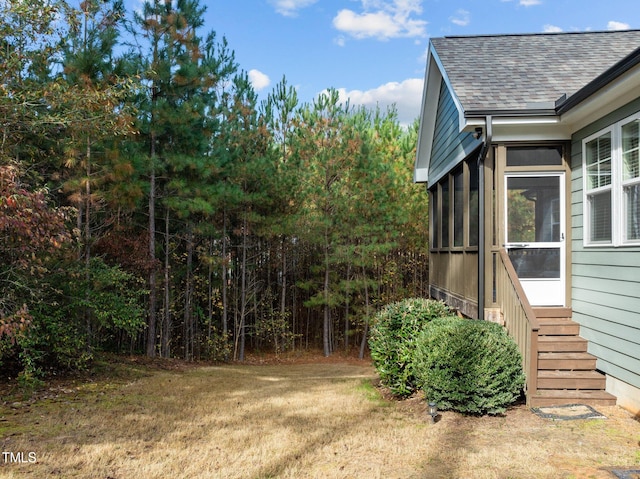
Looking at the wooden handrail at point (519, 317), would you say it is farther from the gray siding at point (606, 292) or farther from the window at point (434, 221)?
the window at point (434, 221)

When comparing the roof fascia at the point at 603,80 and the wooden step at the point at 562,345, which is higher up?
the roof fascia at the point at 603,80

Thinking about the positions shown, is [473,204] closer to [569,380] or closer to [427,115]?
[569,380]

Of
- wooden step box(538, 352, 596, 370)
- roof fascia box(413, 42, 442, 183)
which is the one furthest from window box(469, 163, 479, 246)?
roof fascia box(413, 42, 442, 183)

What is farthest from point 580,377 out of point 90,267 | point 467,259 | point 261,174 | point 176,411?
point 261,174

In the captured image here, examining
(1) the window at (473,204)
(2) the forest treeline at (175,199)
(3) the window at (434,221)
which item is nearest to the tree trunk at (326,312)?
(2) the forest treeline at (175,199)

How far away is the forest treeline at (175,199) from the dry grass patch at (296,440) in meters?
1.22

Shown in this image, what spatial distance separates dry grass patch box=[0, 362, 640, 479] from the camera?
150 inches

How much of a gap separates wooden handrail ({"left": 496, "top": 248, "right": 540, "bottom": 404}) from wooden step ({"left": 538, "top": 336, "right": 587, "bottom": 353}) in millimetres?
404

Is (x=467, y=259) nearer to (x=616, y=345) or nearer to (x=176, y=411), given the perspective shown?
(x=616, y=345)

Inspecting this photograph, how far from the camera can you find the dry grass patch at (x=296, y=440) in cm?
380

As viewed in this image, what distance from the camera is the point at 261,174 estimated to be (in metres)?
12.9

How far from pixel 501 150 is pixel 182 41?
7582mm

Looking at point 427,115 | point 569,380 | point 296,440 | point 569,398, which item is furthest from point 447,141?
point 296,440

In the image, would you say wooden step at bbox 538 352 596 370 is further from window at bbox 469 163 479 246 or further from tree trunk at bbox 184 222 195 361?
tree trunk at bbox 184 222 195 361
